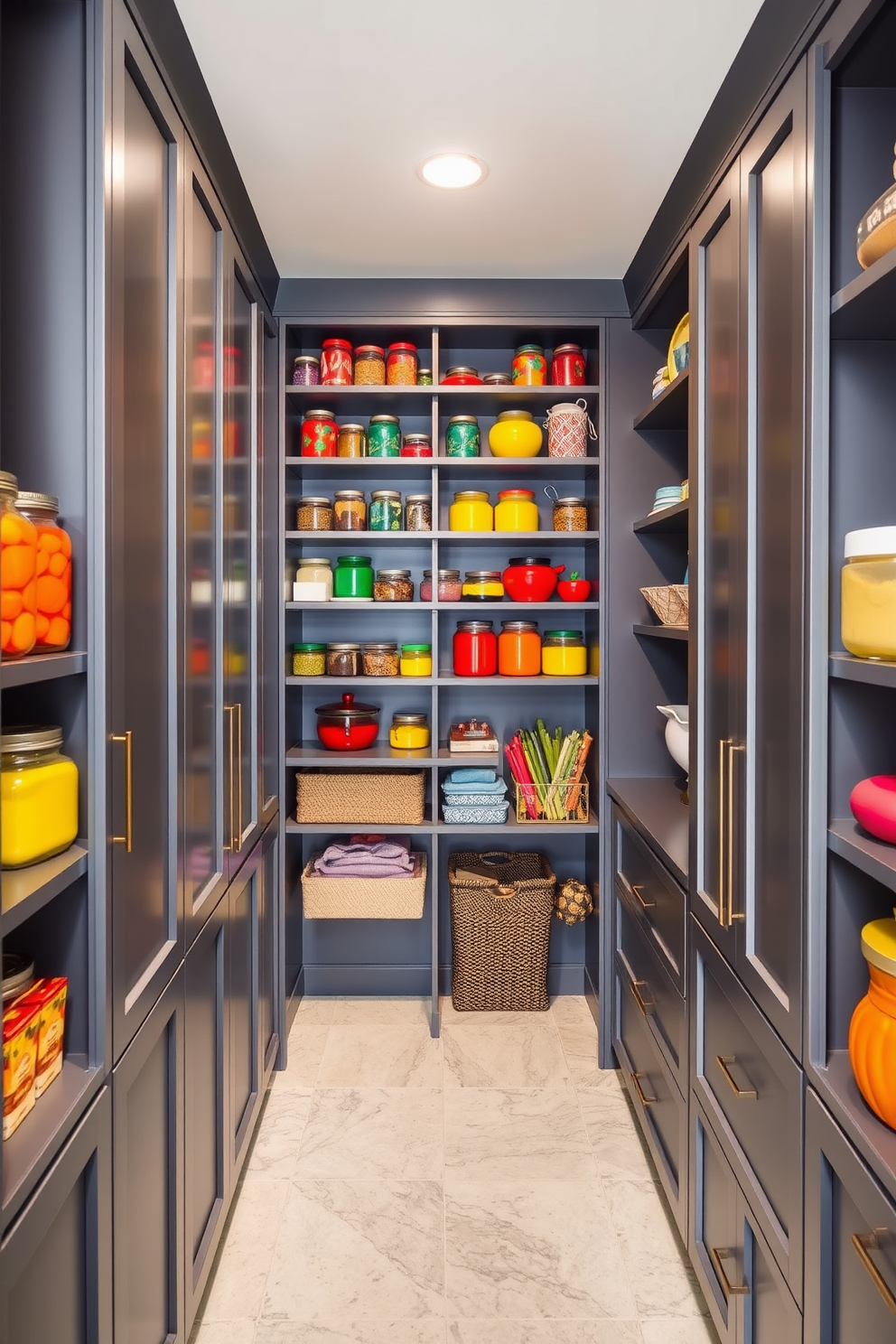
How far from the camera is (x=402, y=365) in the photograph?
2689mm

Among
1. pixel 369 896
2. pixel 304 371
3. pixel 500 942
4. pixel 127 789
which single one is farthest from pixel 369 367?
pixel 500 942

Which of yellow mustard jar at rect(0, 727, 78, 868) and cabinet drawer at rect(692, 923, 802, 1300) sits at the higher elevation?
yellow mustard jar at rect(0, 727, 78, 868)

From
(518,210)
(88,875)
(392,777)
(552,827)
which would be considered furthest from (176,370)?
(552,827)

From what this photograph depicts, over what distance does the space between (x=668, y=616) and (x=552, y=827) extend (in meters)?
0.86

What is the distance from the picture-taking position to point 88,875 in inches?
43.7

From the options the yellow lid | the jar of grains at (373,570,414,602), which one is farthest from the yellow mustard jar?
the jar of grains at (373,570,414,602)

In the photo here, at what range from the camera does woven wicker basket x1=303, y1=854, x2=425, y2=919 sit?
9.14 feet

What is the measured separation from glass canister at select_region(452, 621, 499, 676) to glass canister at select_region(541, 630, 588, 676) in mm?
191

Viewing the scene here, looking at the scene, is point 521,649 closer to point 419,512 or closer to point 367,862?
point 419,512

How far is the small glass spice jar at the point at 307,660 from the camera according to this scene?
2.74 metres

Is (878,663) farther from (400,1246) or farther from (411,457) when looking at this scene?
(411,457)

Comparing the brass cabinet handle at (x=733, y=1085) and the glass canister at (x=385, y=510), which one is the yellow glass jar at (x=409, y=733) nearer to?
the glass canister at (x=385, y=510)

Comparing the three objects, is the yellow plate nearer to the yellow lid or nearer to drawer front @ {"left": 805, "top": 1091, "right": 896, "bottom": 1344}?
the yellow lid

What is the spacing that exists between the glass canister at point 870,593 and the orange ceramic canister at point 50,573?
1017 mm
